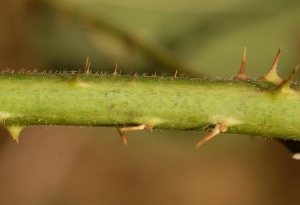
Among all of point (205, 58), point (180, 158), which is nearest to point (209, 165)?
point (180, 158)

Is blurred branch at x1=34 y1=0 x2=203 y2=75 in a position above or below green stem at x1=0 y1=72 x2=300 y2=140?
above

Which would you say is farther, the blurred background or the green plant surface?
the blurred background

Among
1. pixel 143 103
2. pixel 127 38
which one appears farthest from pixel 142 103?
pixel 127 38

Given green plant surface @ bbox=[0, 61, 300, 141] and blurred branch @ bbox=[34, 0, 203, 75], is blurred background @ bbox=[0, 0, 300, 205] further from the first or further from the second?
green plant surface @ bbox=[0, 61, 300, 141]

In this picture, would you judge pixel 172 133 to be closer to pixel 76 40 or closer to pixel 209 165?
pixel 76 40

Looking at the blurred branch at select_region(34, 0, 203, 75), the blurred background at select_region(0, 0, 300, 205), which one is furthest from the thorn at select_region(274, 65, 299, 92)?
the blurred branch at select_region(34, 0, 203, 75)

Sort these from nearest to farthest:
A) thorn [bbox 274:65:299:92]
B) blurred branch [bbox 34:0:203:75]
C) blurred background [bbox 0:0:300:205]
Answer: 1. thorn [bbox 274:65:299:92]
2. blurred branch [bbox 34:0:203:75]
3. blurred background [bbox 0:0:300:205]

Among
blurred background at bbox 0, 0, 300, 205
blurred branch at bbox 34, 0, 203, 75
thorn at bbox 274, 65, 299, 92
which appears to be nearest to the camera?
thorn at bbox 274, 65, 299, 92

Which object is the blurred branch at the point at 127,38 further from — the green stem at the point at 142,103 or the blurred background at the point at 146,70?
the green stem at the point at 142,103
